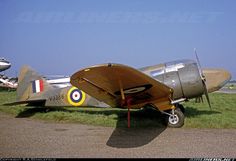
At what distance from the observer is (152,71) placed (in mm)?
8742

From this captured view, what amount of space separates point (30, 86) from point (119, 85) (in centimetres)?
621

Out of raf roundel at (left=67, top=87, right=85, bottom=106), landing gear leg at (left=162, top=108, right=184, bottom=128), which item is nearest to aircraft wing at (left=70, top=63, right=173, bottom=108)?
landing gear leg at (left=162, top=108, right=184, bottom=128)

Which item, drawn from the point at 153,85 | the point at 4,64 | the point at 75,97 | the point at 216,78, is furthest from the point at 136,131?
the point at 4,64

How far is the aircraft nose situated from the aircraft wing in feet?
6.05

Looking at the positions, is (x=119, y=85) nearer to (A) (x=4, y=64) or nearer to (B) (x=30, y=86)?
(B) (x=30, y=86)

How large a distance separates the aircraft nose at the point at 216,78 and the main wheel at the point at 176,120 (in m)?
1.58

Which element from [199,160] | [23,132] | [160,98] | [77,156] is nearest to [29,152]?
[77,156]

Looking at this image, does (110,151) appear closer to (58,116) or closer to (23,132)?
(23,132)

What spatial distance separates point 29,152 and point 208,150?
379 centimetres

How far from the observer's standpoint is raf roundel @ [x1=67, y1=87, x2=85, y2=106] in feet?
34.4

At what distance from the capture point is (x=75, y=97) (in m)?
10.6

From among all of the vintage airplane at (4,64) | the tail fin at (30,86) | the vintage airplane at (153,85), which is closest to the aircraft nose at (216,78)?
the vintage airplane at (153,85)

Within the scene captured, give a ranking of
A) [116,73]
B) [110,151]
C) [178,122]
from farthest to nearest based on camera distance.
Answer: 1. [178,122]
2. [116,73]
3. [110,151]

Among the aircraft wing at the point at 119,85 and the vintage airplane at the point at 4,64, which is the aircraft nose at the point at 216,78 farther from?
the vintage airplane at the point at 4,64
